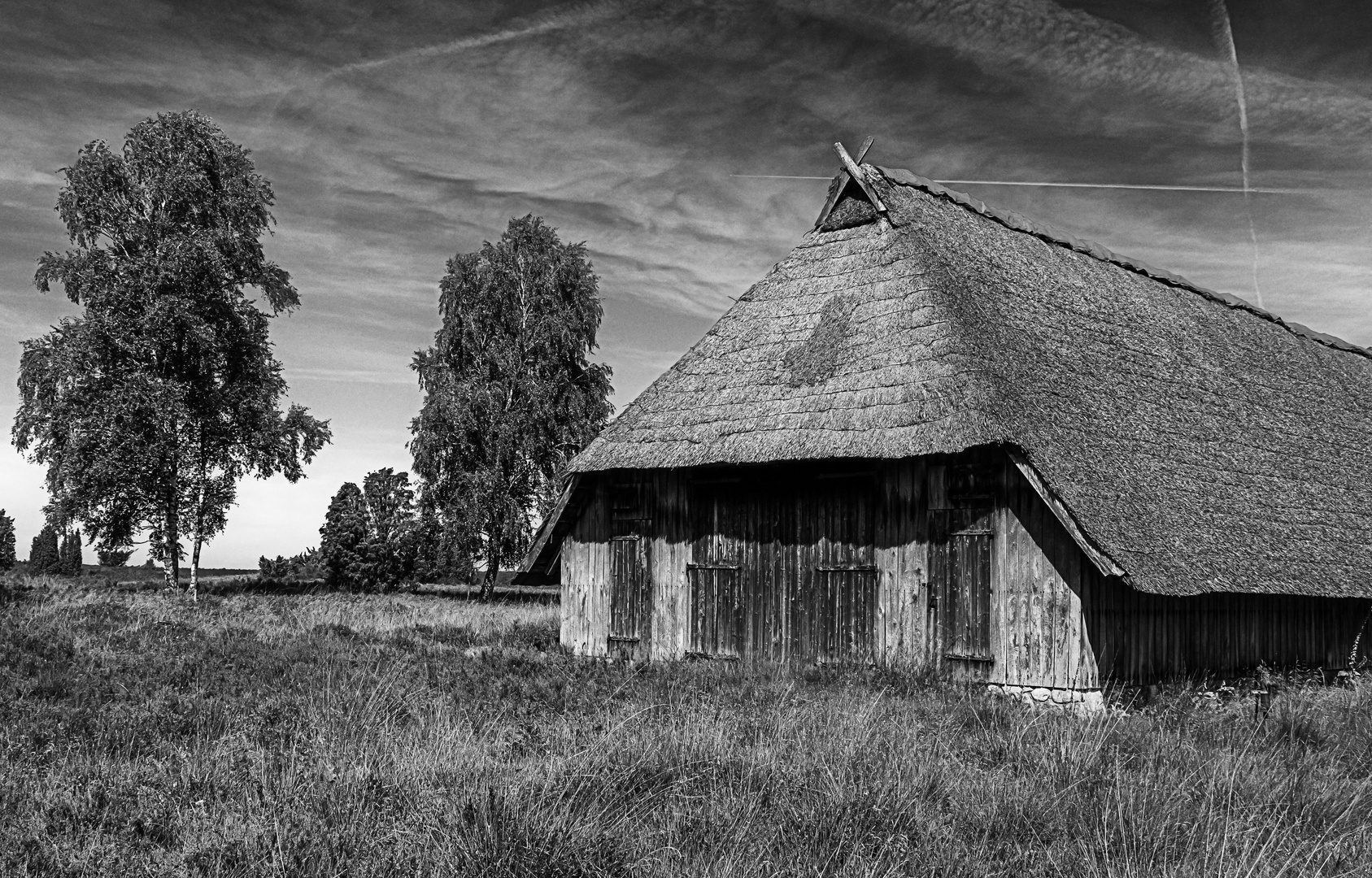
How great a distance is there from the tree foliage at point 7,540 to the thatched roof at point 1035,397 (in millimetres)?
35254

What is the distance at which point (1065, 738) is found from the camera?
7605mm

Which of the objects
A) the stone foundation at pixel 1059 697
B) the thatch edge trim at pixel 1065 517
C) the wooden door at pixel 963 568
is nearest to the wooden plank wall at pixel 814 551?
the wooden door at pixel 963 568

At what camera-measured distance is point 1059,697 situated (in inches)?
456

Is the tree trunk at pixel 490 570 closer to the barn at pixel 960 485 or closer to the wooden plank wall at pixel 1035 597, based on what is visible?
the barn at pixel 960 485

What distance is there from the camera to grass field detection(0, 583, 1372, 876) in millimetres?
5109

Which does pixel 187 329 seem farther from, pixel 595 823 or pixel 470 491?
pixel 595 823

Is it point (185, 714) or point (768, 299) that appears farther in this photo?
point (768, 299)

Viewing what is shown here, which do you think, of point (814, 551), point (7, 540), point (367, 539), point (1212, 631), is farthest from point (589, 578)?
point (7, 540)

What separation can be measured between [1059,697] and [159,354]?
849 inches

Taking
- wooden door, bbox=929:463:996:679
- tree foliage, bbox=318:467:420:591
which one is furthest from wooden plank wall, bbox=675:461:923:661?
tree foliage, bbox=318:467:420:591

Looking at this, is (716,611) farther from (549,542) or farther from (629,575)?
(549,542)

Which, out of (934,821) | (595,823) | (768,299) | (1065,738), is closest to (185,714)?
(595,823)

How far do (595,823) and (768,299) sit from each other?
37.9ft

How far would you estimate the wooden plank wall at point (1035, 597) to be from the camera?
11.5m
